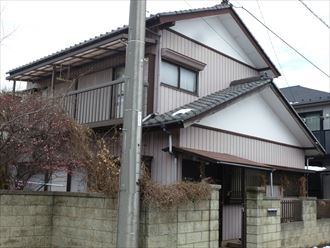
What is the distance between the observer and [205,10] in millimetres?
16016

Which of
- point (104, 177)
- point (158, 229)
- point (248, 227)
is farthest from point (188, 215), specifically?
point (248, 227)

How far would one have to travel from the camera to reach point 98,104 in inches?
582

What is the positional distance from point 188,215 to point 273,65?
471 inches

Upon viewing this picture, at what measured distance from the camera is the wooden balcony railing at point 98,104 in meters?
14.2

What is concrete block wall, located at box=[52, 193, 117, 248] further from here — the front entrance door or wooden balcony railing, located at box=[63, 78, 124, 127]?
the front entrance door

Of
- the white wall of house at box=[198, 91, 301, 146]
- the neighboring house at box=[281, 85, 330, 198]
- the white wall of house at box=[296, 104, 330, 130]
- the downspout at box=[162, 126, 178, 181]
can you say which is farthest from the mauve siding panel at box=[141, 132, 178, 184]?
the white wall of house at box=[296, 104, 330, 130]

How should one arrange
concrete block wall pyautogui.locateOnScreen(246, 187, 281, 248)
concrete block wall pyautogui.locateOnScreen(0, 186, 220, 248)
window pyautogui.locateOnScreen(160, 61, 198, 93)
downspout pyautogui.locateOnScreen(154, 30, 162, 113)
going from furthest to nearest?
window pyautogui.locateOnScreen(160, 61, 198, 93) → downspout pyautogui.locateOnScreen(154, 30, 162, 113) → concrete block wall pyautogui.locateOnScreen(246, 187, 281, 248) → concrete block wall pyautogui.locateOnScreen(0, 186, 220, 248)

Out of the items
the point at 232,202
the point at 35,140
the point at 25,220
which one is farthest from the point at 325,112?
the point at 25,220

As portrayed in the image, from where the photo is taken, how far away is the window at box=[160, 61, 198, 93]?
1471 centimetres

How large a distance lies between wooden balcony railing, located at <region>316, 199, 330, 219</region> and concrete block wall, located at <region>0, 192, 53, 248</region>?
29.0 feet

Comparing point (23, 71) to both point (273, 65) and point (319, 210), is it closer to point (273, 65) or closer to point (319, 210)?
point (273, 65)

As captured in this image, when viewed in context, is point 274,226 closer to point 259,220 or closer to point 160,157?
point 259,220

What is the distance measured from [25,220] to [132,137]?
403cm

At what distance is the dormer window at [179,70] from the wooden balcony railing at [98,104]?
1.53 m
